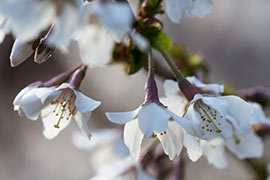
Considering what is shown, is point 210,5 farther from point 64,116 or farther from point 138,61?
point 64,116

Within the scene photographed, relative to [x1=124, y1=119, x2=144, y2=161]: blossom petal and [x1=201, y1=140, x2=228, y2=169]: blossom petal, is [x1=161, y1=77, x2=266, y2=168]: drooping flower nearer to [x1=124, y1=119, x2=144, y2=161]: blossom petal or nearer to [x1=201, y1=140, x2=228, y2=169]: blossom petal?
[x1=201, y1=140, x2=228, y2=169]: blossom petal

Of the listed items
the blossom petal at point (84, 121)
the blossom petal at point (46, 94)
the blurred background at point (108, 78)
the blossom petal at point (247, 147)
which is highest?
the blossom petal at point (46, 94)

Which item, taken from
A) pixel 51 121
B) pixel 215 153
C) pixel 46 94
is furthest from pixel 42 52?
pixel 215 153

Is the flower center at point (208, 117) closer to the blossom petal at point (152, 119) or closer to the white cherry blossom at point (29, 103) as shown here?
the blossom petal at point (152, 119)

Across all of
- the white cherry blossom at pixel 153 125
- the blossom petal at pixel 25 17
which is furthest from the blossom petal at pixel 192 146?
the blossom petal at pixel 25 17

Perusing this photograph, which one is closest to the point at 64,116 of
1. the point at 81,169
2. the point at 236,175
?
the point at 236,175

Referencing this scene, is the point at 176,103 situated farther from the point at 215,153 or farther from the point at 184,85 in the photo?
the point at 215,153
